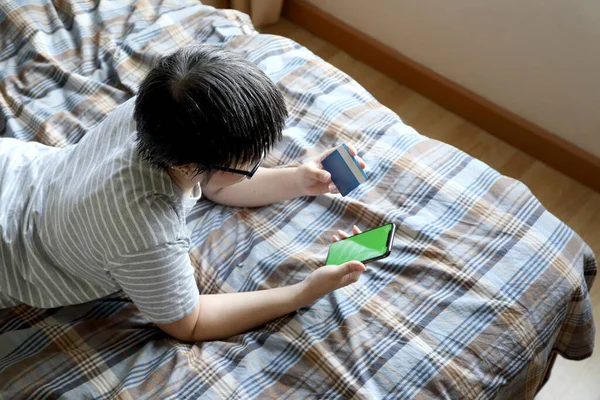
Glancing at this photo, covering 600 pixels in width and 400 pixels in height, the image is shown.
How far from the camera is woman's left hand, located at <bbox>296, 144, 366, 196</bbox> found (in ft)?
3.97

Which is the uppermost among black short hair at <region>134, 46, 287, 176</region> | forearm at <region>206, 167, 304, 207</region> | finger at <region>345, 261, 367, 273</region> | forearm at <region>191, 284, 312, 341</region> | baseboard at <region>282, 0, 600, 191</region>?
black short hair at <region>134, 46, 287, 176</region>

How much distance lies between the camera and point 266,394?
3.37 ft

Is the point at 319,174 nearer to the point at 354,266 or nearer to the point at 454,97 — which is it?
the point at 354,266

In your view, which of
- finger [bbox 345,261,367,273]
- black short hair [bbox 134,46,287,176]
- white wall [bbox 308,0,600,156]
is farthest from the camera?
white wall [bbox 308,0,600,156]

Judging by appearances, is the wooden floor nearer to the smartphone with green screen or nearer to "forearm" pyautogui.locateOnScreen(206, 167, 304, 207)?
the smartphone with green screen

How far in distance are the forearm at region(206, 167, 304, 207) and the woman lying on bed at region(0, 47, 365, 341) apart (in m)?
0.02

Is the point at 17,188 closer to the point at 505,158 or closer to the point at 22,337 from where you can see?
the point at 22,337

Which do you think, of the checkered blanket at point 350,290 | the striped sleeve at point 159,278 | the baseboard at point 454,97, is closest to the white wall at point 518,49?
the baseboard at point 454,97

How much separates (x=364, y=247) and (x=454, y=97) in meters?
1.16

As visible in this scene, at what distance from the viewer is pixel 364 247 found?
3.67 ft

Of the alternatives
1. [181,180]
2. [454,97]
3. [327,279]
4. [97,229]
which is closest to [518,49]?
[454,97]

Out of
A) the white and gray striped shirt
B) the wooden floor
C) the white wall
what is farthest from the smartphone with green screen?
the white wall

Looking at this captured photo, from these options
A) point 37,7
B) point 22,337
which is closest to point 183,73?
point 22,337

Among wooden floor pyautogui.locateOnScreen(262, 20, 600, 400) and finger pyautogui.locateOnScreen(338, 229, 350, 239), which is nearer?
finger pyautogui.locateOnScreen(338, 229, 350, 239)
